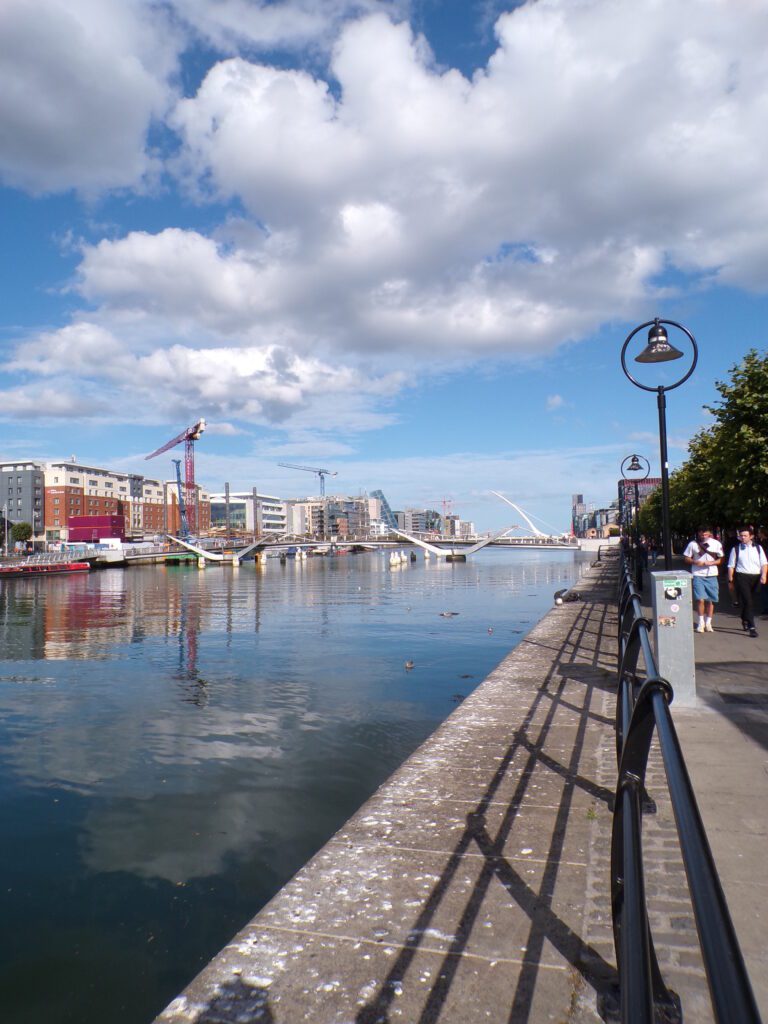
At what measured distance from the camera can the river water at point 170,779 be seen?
205 inches

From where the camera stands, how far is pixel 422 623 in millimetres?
26031

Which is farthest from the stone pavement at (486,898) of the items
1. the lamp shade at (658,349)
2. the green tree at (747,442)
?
the green tree at (747,442)

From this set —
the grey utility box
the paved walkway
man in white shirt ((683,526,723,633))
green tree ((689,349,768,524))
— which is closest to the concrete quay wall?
the paved walkway

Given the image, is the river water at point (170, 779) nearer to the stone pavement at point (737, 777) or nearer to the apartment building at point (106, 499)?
the stone pavement at point (737, 777)

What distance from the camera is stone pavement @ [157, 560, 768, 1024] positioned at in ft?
9.76

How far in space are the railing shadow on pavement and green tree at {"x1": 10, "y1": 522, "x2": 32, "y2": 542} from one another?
13855 cm

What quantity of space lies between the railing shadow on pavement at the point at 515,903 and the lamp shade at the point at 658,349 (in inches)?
208

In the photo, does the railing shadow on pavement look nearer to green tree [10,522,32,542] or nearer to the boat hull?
the boat hull

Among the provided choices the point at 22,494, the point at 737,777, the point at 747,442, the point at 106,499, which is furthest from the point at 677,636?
the point at 106,499

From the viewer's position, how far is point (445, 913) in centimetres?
362

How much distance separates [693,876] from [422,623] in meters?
24.8

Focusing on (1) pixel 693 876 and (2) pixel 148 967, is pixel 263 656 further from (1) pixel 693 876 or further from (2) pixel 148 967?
(1) pixel 693 876

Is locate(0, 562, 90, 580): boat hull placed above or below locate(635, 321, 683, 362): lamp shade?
below

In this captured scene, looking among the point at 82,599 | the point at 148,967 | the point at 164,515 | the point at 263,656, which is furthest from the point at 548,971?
the point at 164,515
